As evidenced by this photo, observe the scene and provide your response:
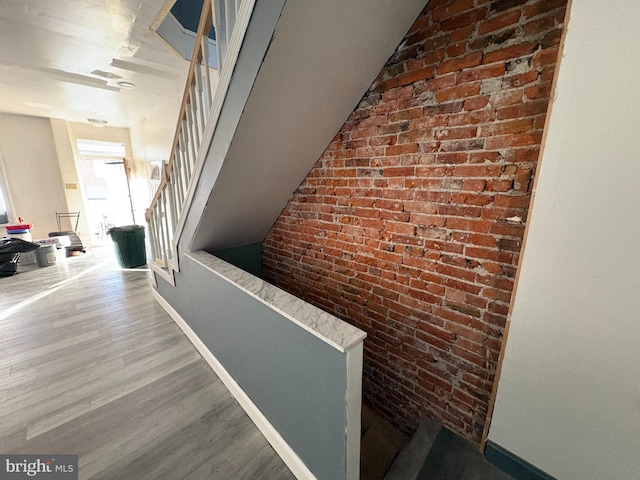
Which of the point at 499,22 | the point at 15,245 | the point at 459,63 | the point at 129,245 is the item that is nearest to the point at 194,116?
the point at 459,63

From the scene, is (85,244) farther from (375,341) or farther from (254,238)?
(375,341)

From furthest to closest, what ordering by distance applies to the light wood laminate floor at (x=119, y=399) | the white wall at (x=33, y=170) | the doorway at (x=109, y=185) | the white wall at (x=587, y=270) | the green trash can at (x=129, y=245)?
the doorway at (x=109, y=185)
the white wall at (x=33, y=170)
the green trash can at (x=129, y=245)
the light wood laminate floor at (x=119, y=399)
the white wall at (x=587, y=270)

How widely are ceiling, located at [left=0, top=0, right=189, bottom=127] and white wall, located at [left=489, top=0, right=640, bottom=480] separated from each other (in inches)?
98.5

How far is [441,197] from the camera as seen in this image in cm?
138

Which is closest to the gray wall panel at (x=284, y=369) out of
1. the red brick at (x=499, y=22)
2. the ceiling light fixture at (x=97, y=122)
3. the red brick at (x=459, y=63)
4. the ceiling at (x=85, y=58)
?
the red brick at (x=459, y=63)

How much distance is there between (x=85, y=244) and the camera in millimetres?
5738

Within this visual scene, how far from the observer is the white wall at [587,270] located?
0.80m

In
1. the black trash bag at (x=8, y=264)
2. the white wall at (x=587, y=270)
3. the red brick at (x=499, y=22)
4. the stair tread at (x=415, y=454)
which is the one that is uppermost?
the red brick at (x=499, y=22)

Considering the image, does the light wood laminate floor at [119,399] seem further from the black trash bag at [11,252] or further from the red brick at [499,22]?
the red brick at [499,22]

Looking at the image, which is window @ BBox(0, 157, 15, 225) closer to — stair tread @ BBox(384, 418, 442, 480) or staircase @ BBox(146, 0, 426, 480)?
staircase @ BBox(146, 0, 426, 480)

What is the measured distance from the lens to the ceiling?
193 centimetres

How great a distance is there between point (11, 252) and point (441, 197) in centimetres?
587

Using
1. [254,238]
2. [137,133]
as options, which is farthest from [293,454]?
[137,133]

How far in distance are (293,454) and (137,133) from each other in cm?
643
